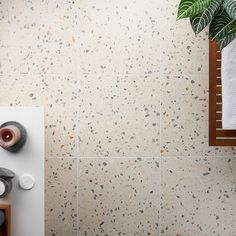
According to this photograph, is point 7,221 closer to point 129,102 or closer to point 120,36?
point 129,102

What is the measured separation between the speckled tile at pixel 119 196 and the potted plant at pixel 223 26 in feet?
1.66

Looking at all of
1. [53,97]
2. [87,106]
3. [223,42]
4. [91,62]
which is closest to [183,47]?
[223,42]

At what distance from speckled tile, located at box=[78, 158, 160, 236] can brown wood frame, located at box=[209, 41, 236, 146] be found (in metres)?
0.34

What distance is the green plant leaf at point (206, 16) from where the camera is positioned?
1208 mm

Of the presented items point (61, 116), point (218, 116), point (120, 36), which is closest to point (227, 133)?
point (218, 116)

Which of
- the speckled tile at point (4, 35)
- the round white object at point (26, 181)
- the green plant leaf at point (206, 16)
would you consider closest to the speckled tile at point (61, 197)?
the round white object at point (26, 181)

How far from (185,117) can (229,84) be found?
307mm

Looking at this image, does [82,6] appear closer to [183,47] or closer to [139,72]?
[139,72]

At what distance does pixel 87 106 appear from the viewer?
→ 1679mm

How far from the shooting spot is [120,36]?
65.9 inches

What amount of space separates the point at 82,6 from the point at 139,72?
1.56 feet

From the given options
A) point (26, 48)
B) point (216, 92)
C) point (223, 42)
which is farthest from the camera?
point (26, 48)

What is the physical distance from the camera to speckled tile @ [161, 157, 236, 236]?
1674mm

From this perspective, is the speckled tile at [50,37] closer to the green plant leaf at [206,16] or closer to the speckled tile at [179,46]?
the speckled tile at [179,46]
